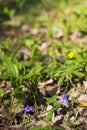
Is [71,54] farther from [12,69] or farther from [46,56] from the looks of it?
[12,69]

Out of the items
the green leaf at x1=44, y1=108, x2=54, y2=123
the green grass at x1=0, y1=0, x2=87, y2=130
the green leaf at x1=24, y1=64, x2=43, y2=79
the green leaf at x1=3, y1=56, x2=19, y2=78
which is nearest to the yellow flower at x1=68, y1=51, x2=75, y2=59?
the green grass at x1=0, y1=0, x2=87, y2=130

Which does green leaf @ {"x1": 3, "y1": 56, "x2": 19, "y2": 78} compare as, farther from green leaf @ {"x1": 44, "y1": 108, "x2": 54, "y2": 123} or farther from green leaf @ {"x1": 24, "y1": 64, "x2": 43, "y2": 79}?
green leaf @ {"x1": 44, "y1": 108, "x2": 54, "y2": 123}

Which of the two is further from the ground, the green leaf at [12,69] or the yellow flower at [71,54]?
the green leaf at [12,69]

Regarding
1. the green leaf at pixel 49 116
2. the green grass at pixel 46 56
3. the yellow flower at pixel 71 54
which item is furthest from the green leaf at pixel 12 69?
the yellow flower at pixel 71 54

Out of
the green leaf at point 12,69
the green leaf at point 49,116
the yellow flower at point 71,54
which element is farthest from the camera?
the yellow flower at point 71,54

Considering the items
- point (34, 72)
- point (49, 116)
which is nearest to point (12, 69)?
point (34, 72)

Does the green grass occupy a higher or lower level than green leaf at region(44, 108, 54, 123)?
higher

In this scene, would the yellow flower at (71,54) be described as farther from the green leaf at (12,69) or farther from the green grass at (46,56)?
the green leaf at (12,69)

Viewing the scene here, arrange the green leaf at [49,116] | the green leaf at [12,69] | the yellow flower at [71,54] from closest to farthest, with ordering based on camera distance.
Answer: the green leaf at [49,116]
the green leaf at [12,69]
the yellow flower at [71,54]

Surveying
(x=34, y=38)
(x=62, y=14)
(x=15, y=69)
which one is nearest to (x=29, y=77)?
(x=15, y=69)

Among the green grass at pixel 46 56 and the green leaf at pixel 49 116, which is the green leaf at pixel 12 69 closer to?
the green grass at pixel 46 56

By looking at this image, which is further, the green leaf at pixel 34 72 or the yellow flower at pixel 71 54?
the yellow flower at pixel 71 54

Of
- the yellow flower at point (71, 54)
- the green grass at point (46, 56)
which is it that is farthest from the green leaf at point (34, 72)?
the yellow flower at point (71, 54)
